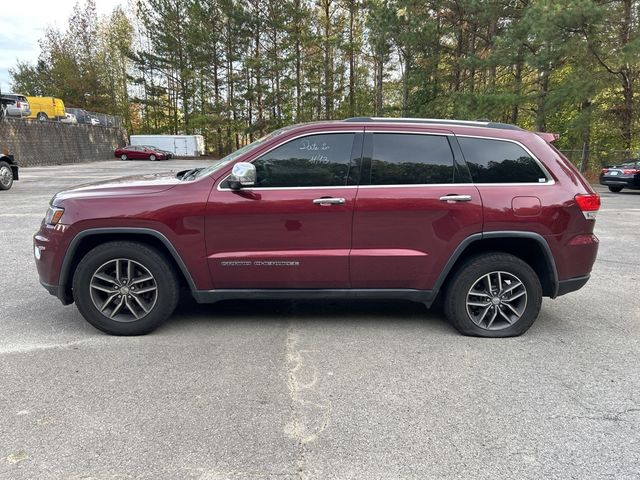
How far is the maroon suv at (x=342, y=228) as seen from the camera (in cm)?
382

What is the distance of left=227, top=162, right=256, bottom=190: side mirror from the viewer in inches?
144

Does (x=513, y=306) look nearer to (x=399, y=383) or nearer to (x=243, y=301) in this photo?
(x=399, y=383)

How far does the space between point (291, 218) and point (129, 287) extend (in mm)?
1502

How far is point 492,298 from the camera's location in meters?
4.02

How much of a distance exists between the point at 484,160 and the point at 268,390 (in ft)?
8.47

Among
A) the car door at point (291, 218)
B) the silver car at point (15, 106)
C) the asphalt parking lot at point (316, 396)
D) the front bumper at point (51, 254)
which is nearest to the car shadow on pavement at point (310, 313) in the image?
the asphalt parking lot at point (316, 396)

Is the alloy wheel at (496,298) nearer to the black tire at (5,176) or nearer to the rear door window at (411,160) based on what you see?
the rear door window at (411,160)

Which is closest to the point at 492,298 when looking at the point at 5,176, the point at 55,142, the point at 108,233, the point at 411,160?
the point at 411,160

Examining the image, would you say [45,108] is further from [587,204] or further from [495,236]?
[587,204]

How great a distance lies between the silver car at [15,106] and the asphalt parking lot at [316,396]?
29.1 meters

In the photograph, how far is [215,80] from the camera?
44781 mm

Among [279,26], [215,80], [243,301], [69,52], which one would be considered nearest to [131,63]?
[69,52]

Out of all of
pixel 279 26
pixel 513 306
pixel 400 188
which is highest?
pixel 279 26

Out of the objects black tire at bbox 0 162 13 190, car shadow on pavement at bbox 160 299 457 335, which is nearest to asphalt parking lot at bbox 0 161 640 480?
car shadow on pavement at bbox 160 299 457 335
